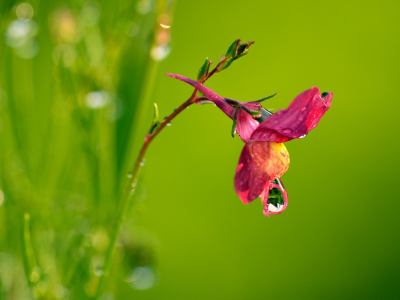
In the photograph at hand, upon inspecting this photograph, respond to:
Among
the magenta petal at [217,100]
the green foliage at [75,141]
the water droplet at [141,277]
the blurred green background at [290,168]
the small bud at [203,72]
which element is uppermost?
the blurred green background at [290,168]

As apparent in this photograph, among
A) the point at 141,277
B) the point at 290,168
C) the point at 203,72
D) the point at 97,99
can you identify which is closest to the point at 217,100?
the point at 203,72

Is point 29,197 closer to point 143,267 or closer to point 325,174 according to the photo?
point 143,267

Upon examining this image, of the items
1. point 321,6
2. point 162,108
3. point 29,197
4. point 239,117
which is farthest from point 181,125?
point 239,117

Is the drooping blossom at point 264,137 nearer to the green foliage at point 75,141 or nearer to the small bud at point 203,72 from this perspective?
the small bud at point 203,72

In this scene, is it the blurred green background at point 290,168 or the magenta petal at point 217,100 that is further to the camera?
the blurred green background at point 290,168

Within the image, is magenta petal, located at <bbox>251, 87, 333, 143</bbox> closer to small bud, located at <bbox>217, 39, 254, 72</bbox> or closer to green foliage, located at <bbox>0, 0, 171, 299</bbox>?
small bud, located at <bbox>217, 39, 254, 72</bbox>

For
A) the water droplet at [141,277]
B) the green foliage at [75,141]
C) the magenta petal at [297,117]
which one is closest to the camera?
the magenta petal at [297,117]

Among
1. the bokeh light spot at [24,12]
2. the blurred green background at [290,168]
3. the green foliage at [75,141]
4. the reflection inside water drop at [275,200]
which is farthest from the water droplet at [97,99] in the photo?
the blurred green background at [290,168]

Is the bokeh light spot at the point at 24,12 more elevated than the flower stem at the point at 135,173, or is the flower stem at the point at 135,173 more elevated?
the bokeh light spot at the point at 24,12

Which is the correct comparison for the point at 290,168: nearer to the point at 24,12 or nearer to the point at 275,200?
the point at 24,12
